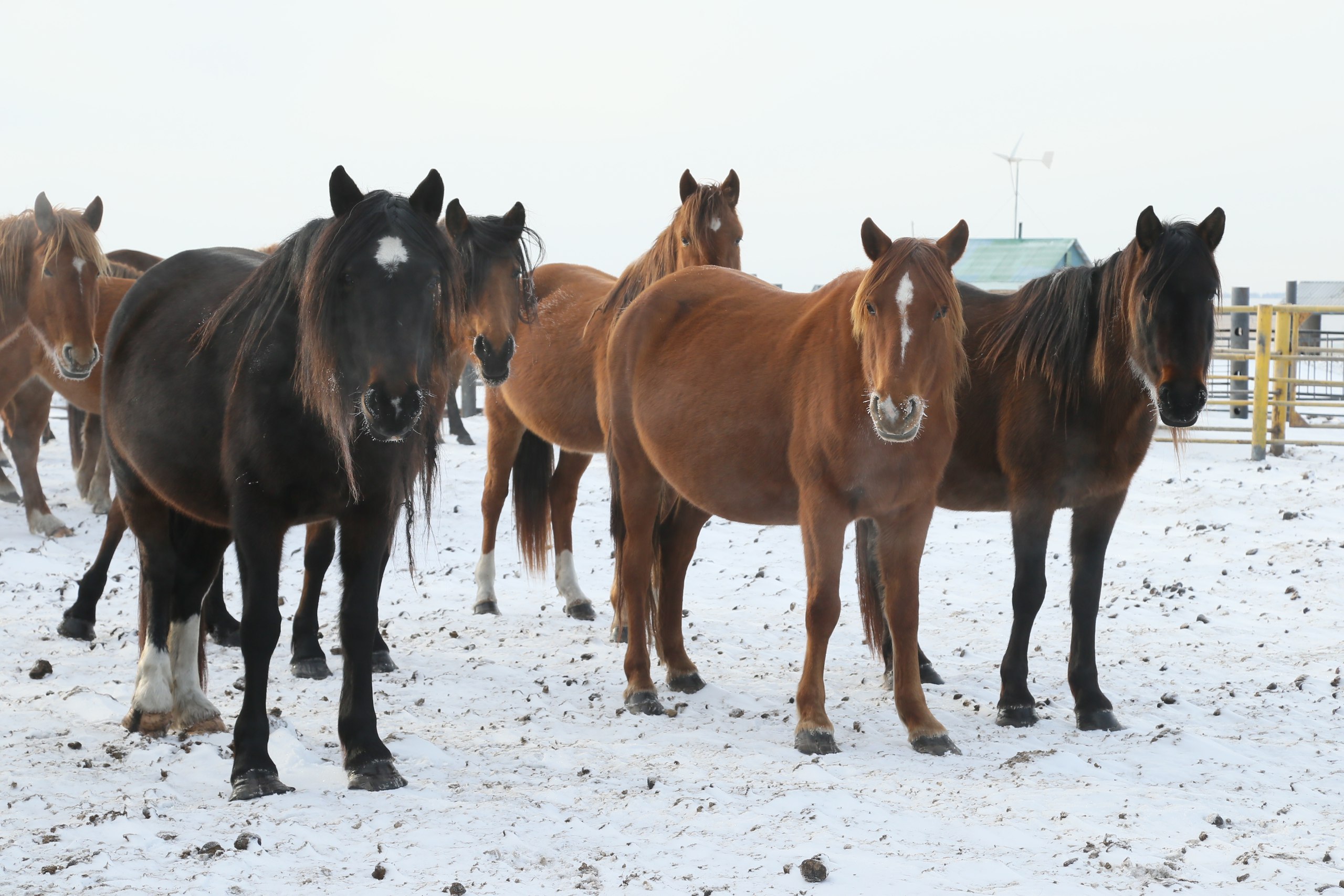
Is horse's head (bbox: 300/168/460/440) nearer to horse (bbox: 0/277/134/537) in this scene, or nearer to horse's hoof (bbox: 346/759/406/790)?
horse's hoof (bbox: 346/759/406/790)

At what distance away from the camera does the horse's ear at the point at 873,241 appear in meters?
4.30

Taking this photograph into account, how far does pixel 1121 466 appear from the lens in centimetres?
486

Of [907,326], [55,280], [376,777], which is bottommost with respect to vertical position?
[376,777]

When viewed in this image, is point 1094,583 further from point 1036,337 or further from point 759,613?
point 759,613

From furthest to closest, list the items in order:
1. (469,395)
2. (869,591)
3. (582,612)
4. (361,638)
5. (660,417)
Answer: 1. (469,395)
2. (582,612)
3. (869,591)
4. (660,417)
5. (361,638)

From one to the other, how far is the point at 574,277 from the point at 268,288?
3744 millimetres

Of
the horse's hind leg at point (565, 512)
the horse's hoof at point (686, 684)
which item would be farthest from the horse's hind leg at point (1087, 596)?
the horse's hind leg at point (565, 512)

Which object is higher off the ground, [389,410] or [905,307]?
[905,307]

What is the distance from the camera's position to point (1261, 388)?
40.8ft

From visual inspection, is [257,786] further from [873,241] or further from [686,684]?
[873,241]

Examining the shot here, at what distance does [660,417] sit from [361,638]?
1.75 m

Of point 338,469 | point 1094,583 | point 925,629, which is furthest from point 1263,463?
point 338,469

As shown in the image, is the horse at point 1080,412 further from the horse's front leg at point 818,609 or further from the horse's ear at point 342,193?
the horse's ear at point 342,193

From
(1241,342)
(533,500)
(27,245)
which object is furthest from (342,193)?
(1241,342)
